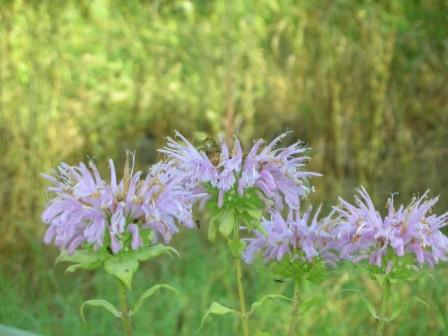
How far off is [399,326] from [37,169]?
1948 millimetres

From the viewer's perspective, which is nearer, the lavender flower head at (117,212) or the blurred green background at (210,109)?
the lavender flower head at (117,212)

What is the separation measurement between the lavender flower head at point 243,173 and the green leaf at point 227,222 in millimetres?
41

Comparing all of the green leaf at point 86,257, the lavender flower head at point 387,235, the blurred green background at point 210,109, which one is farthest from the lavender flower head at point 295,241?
the blurred green background at point 210,109

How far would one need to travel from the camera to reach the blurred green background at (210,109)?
3.52 m

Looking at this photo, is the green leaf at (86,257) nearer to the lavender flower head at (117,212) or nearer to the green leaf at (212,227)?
the lavender flower head at (117,212)

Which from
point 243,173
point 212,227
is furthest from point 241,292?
point 243,173

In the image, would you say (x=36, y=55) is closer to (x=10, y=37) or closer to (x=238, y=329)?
(x=10, y=37)

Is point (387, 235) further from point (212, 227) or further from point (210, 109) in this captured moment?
point (210, 109)

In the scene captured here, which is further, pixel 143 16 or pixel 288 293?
pixel 143 16

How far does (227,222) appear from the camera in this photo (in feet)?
5.26

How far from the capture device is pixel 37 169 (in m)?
4.13

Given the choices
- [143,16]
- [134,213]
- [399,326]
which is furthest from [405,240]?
[143,16]

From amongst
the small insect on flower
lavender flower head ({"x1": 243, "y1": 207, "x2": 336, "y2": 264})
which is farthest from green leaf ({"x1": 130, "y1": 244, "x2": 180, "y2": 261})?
lavender flower head ({"x1": 243, "y1": 207, "x2": 336, "y2": 264})

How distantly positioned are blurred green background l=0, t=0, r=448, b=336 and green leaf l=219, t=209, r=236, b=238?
5.16 feet
